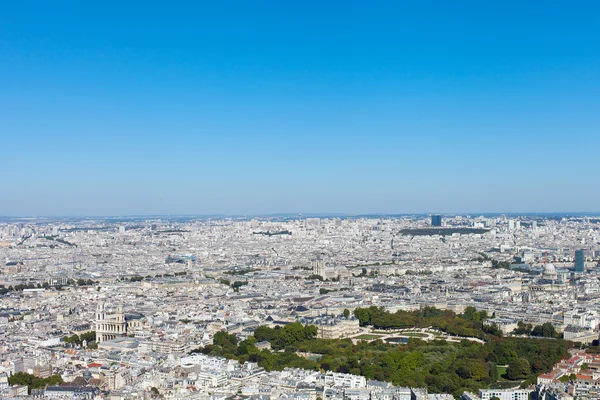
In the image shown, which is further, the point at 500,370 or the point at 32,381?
the point at 500,370

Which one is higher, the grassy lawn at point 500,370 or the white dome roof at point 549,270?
the white dome roof at point 549,270

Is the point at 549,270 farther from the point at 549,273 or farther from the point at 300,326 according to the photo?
the point at 300,326

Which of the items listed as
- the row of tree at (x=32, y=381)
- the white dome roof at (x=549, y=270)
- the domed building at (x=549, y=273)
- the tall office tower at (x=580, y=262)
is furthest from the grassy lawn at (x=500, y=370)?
the tall office tower at (x=580, y=262)

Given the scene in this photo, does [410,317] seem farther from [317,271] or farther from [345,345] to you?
[317,271]

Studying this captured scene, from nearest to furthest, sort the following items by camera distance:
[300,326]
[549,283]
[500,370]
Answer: [500,370]
[300,326]
[549,283]

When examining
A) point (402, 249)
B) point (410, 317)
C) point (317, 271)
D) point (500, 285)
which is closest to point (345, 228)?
point (402, 249)

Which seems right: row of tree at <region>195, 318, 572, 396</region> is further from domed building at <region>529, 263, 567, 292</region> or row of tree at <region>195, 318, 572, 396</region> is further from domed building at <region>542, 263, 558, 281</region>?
domed building at <region>542, 263, 558, 281</region>

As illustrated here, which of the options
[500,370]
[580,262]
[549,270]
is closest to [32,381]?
[500,370]

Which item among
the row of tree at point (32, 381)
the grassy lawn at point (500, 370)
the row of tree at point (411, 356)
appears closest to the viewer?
the row of tree at point (32, 381)

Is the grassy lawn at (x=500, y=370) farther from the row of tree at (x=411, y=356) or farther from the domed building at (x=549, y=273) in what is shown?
the domed building at (x=549, y=273)
